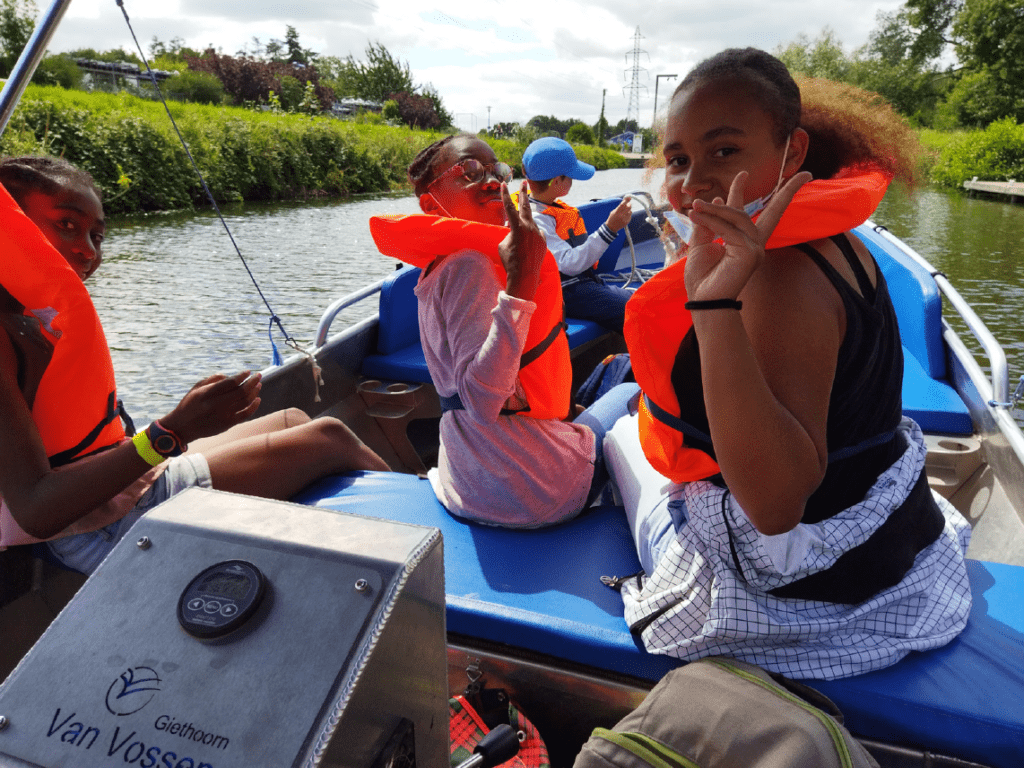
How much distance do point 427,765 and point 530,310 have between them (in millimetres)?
1025

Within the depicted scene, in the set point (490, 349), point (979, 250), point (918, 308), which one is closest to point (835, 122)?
point (490, 349)

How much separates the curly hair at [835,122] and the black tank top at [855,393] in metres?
0.23

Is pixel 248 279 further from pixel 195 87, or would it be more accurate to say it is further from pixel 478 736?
pixel 195 87

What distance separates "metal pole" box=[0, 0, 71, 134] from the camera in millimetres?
1204

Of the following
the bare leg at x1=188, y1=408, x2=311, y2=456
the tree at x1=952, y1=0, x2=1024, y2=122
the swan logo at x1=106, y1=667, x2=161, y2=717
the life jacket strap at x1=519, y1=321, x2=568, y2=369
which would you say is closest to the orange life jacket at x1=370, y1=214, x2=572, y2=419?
the life jacket strap at x1=519, y1=321, x2=568, y2=369

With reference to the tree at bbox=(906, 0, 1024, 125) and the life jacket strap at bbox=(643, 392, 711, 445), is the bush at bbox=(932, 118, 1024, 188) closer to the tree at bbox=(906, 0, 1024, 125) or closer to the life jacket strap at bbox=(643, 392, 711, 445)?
the tree at bbox=(906, 0, 1024, 125)

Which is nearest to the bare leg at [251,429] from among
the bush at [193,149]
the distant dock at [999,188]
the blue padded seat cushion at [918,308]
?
the blue padded seat cushion at [918,308]

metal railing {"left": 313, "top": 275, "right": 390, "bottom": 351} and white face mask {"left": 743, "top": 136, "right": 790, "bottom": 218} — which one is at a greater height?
white face mask {"left": 743, "top": 136, "right": 790, "bottom": 218}

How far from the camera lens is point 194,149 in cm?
1720

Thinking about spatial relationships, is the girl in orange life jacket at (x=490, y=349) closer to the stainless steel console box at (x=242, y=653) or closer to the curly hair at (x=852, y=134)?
the curly hair at (x=852, y=134)

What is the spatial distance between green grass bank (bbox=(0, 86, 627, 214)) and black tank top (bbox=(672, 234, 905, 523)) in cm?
1454

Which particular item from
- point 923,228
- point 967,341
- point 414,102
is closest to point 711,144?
point 967,341

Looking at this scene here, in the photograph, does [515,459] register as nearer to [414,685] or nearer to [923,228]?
[414,685]

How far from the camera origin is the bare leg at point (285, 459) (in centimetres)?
191
